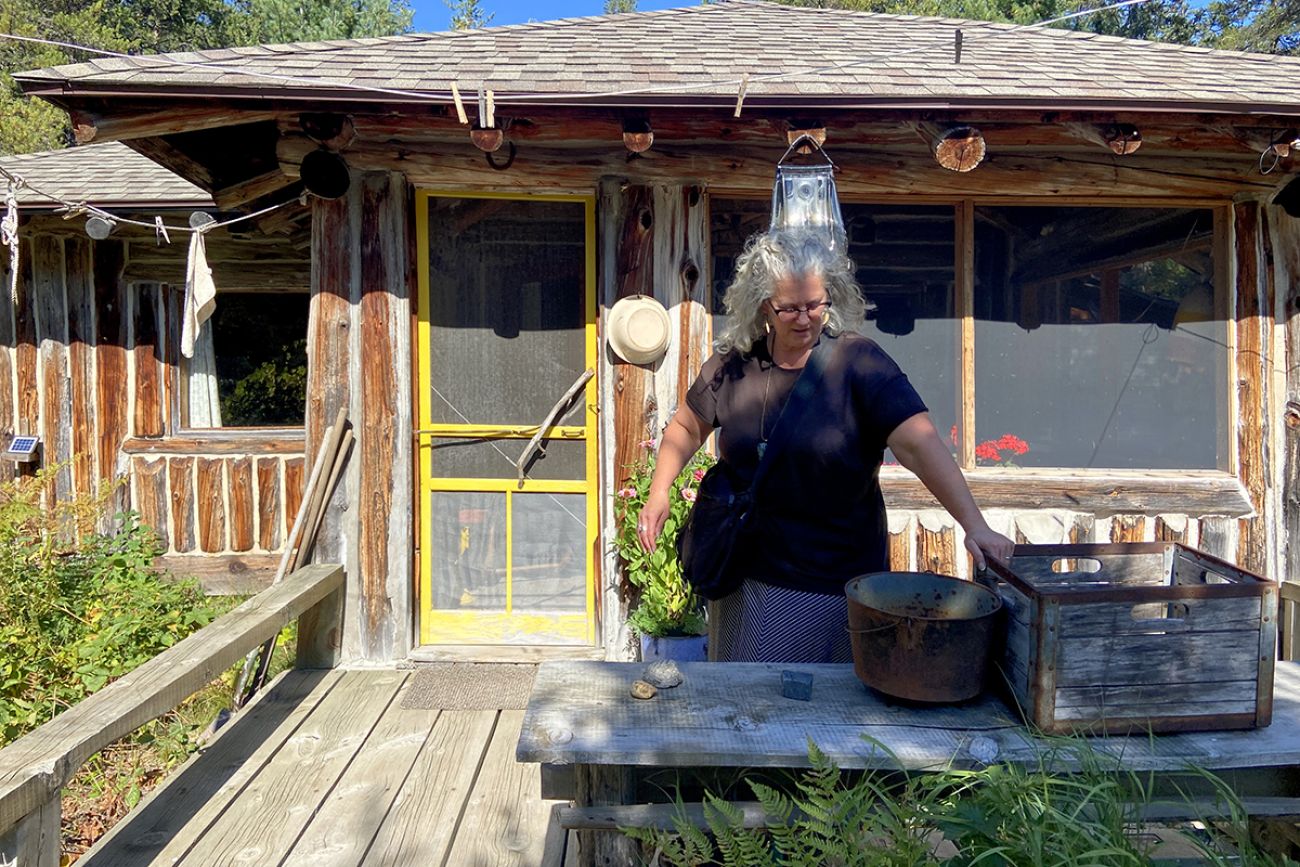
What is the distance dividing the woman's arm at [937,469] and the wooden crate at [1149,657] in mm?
341

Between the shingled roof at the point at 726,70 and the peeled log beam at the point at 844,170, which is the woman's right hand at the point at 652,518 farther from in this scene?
the peeled log beam at the point at 844,170

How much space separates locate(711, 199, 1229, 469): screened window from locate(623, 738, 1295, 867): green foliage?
3.05 m

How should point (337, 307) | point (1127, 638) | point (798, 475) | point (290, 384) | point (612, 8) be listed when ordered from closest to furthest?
point (1127, 638), point (798, 475), point (337, 307), point (290, 384), point (612, 8)

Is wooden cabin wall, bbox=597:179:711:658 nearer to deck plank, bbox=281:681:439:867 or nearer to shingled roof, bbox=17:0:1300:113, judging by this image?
shingled roof, bbox=17:0:1300:113

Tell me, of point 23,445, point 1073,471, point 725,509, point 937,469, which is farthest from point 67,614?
point 1073,471

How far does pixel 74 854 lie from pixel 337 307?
249 centimetres

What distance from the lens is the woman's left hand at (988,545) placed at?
221 centimetres

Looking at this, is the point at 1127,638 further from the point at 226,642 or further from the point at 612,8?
the point at 612,8

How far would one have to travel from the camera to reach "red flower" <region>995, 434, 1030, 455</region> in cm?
470

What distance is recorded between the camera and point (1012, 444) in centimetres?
470

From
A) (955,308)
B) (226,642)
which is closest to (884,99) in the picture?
(955,308)

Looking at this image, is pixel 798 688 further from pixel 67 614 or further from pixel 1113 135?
pixel 67 614

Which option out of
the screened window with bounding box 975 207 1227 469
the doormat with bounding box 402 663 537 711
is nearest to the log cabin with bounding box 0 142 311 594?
the doormat with bounding box 402 663 537 711

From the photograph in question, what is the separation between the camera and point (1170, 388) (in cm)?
472
